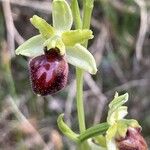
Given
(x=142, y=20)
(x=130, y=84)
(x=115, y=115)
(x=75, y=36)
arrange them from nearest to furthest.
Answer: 1. (x=75, y=36)
2. (x=115, y=115)
3. (x=142, y=20)
4. (x=130, y=84)

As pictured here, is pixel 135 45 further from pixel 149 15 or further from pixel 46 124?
pixel 46 124

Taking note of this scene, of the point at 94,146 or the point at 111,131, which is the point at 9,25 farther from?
the point at 111,131

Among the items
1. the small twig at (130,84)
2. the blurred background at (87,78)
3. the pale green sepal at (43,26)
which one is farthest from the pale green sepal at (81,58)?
the small twig at (130,84)

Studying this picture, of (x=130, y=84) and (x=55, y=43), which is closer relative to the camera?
(x=55, y=43)

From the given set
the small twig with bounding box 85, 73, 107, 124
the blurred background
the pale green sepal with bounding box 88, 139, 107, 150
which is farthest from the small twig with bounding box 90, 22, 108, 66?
the pale green sepal with bounding box 88, 139, 107, 150

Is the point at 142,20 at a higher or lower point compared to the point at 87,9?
lower

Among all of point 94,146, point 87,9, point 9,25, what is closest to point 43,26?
point 87,9

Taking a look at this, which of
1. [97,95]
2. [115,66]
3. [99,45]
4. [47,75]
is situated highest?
[47,75]

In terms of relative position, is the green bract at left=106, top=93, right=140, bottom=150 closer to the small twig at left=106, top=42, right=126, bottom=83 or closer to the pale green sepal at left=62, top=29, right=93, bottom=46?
the pale green sepal at left=62, top=29, right=93, bottom=46
